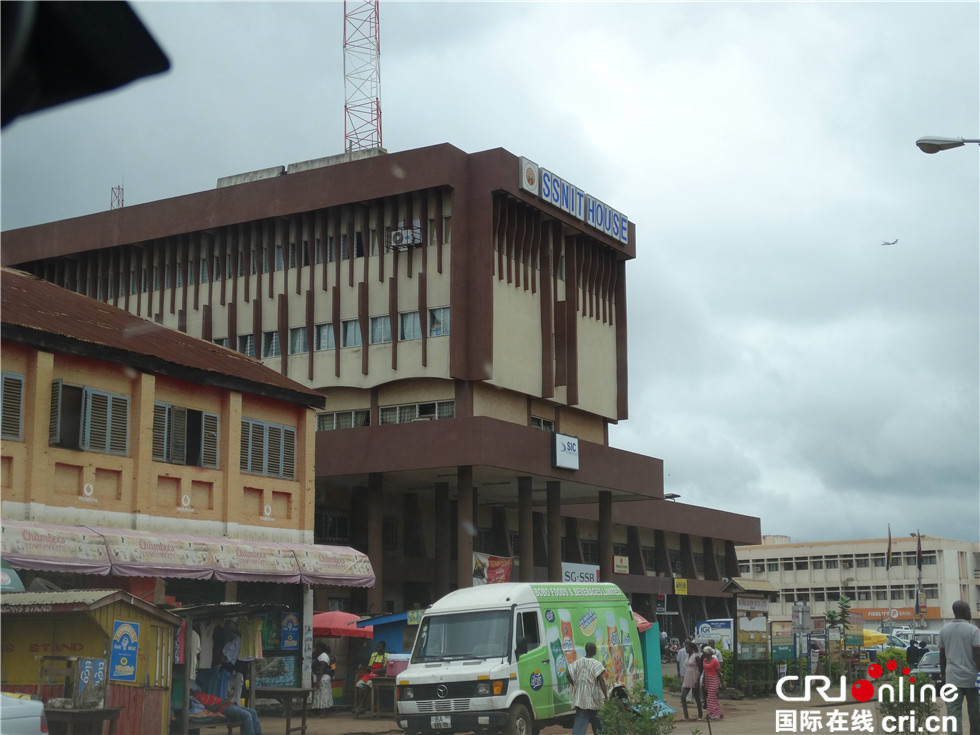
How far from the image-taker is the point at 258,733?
1820cm

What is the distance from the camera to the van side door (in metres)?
19.2

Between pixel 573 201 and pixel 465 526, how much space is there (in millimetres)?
13802

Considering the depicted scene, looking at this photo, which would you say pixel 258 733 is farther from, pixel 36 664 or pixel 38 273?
pixel 38 273

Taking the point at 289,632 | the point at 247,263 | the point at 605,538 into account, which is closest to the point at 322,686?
the point at 289,632

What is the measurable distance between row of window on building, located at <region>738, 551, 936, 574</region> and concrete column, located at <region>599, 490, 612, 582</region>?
233 ft

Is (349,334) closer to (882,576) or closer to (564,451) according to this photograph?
(564,451)

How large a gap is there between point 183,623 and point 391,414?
2577 cm

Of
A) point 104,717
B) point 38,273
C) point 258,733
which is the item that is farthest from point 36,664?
point 38,273

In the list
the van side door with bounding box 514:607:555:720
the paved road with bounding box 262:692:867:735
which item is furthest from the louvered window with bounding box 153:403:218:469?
the van side door with bounding box 514:607:555:720

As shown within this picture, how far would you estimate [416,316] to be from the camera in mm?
42438

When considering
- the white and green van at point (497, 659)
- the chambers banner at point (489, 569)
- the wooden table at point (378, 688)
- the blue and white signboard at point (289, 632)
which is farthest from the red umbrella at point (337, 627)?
the white and green van at point (497, 659)

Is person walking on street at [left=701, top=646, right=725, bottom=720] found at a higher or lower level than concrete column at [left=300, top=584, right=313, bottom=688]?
lower

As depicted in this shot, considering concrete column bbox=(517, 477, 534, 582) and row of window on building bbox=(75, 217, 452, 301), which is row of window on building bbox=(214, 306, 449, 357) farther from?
concrete column bbox=(517, 477, 534, 582)

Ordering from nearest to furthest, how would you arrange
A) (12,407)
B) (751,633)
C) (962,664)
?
(962,664) < (12,407) < (751,633)
